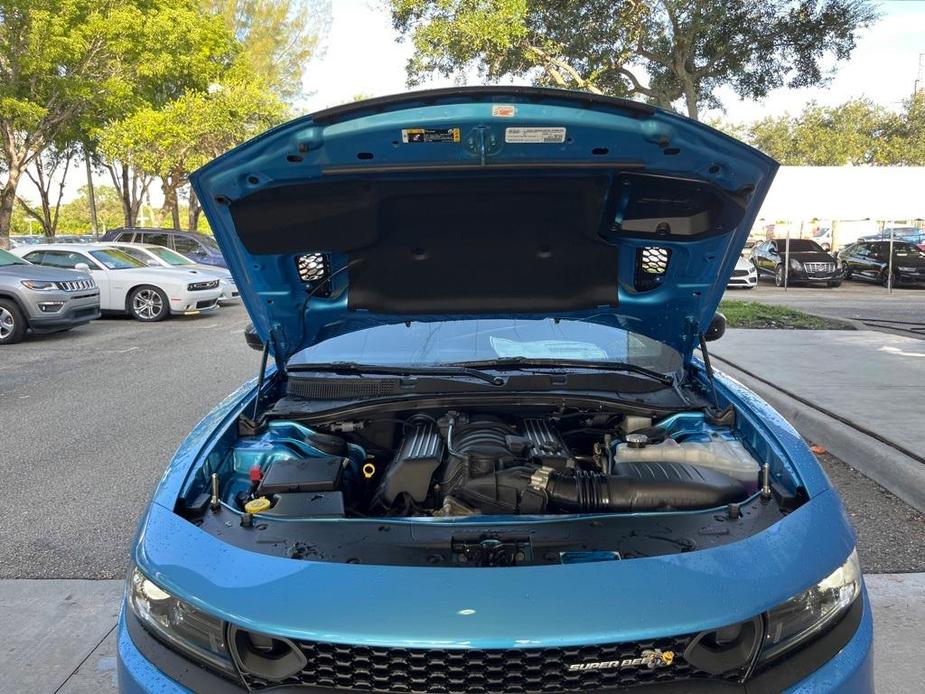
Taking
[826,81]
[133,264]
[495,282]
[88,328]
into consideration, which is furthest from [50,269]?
[826,81]

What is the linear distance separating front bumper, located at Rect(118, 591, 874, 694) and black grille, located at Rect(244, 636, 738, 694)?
36 mm

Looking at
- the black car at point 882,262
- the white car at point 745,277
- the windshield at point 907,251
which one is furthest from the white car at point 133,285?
the windshield at point 907,251

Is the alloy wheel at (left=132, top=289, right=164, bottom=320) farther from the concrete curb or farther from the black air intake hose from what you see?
the black air intake hose

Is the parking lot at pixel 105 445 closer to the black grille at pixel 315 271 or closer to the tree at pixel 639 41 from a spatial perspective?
the black grille at pixel 315 271

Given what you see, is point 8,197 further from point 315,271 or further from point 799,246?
point 799,246

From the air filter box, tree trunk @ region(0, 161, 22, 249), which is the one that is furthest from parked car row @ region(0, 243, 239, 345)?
the air filter box

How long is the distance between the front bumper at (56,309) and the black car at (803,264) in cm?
1743

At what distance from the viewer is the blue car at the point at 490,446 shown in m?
1.74

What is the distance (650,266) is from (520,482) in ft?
4.20

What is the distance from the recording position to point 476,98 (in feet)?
7.66

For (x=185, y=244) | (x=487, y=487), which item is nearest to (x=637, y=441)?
(x=487, y=487)

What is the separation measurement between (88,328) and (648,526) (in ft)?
42.1

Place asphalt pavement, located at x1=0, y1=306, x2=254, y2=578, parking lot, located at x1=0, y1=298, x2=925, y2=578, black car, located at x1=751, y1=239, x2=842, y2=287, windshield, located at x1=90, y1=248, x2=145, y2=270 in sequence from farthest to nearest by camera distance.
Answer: black car, located at x1=751, y1=239, x2=842, y2=287, windshield, located at x1=90, y1=248, x2=145, y2=270, asphalt pavement, located at x1=0, y1=306, x2=254, y2=578, parking lot, located at x1=0, y1=298, x2=925, y2=578

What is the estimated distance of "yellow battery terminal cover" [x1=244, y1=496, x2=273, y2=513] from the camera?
7.57 ft
